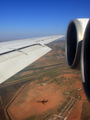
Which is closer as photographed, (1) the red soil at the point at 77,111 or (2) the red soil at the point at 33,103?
(1) the red soil at the point at 77,111

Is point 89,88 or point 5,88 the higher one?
point 89,88

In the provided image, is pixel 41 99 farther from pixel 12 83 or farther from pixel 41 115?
pixel 12 83

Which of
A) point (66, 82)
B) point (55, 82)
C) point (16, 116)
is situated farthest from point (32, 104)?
point (66, 82)

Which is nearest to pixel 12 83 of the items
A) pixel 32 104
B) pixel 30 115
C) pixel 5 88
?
pixel 5 88

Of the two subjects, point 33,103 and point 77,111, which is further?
point 33,103

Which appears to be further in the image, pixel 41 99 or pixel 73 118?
pixel 41 99

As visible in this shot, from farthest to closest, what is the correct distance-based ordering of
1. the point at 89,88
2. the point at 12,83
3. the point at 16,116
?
1. the point at 12,83
2. the point at 16,116
3. the point at 89,88

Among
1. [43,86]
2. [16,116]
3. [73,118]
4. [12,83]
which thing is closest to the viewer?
[73,118]

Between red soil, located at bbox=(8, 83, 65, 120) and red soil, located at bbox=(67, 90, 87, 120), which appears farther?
red soil, located at bbox=(8, 83, 65, 120)
